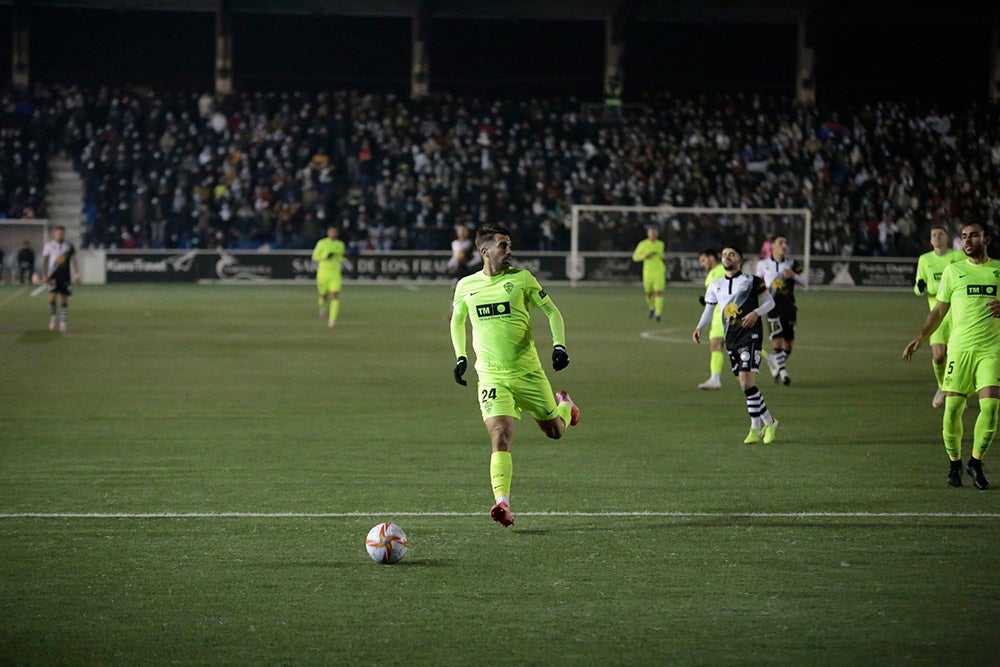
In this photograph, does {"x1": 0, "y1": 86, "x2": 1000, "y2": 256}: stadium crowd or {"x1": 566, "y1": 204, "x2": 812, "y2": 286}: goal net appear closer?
{"x1": 566, "y1": 204, "x2": 812, "y2": 286}: goal net

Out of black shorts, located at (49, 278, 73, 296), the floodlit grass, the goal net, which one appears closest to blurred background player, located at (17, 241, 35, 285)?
the goal net

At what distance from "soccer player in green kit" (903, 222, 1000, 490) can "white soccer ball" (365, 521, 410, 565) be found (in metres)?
4.78

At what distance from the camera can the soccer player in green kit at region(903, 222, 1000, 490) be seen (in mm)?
10594

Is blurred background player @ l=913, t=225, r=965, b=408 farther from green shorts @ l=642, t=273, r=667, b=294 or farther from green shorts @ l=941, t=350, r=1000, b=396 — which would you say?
green shorts @ l=642, t=273, r=667, b=294

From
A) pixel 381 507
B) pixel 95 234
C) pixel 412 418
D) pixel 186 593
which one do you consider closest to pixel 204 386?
pixel 412 418

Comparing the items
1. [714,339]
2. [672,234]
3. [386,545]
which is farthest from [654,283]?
[386,545]

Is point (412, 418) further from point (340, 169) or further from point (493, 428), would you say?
point (340, 169)

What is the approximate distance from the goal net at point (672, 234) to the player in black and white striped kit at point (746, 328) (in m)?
30.6

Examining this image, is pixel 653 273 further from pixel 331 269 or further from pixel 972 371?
pixel 972 371

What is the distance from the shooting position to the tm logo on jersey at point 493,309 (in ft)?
A: 31.0

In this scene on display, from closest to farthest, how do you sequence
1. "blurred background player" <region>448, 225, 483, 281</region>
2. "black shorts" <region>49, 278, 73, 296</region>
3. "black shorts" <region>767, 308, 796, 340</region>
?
"black shorts" <region>767, 308, 796, 340</region> < "black shorts" <region>49, 278, 73, 296</region> < "blurred background player" <region>448, 225, 483, 281</region>

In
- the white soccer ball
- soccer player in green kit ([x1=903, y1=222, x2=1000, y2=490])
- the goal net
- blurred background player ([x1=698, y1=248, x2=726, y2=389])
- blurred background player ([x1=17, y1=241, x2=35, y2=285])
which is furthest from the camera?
the goal net

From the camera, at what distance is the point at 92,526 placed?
9.20 metres

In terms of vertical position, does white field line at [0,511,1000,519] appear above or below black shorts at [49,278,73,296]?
below
